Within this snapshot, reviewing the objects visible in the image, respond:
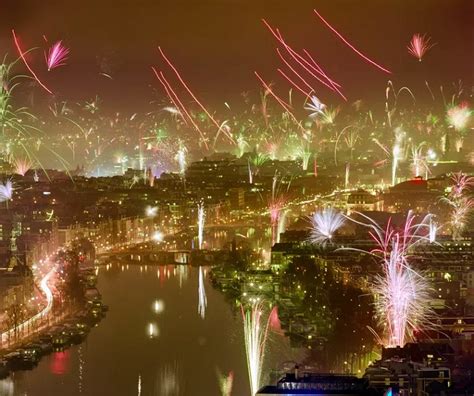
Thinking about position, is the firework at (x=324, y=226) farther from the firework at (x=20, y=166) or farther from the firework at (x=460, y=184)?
the firework at (x=20, y=166)

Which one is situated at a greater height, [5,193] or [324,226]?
[5,193]

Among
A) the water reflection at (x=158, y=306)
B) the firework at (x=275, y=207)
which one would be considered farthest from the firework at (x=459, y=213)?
the water reflection at (x=158, y=306)

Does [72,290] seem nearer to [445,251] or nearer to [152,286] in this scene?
[152,286]

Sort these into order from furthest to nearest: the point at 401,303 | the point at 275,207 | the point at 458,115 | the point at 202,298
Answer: the point at 458,115, the point at 275,207, the point at 202,298, the point at 401,303

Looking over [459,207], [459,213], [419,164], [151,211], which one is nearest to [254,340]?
[459,213]

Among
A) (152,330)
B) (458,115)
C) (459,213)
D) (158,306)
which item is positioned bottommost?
(152,330)

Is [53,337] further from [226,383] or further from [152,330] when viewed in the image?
[226,383]

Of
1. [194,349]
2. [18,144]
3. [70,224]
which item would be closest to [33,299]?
[194,349]
